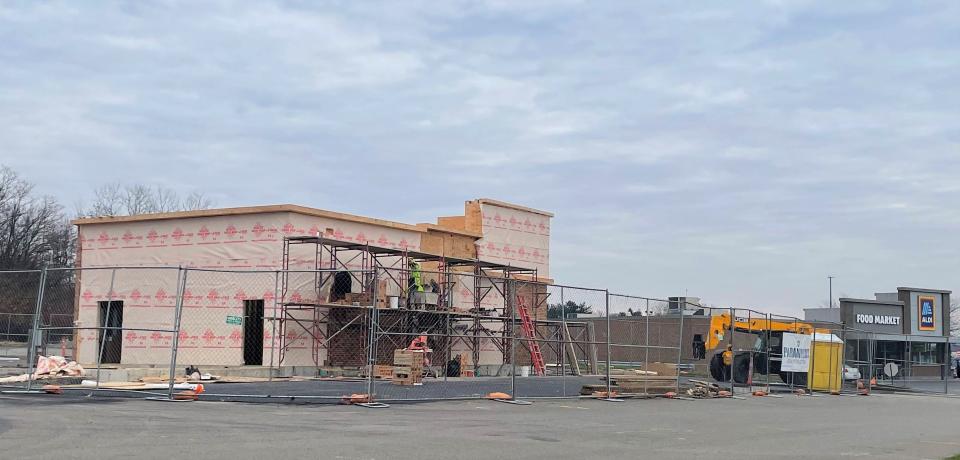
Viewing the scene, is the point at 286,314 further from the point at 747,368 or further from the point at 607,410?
the point at 747,368

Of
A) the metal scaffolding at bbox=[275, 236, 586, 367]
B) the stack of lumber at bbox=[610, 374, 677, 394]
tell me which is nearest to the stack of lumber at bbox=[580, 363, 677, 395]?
the stack of lumber at bbox=[610, 374, 677, 394]

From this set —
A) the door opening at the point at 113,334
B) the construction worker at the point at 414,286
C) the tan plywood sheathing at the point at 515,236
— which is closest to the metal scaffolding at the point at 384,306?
the construction worker at the point at 414,286

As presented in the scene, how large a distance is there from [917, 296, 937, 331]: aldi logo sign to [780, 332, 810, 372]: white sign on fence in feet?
126

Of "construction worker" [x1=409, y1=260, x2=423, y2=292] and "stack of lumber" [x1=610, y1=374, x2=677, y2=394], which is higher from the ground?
"construction worker" [x1=409, y1=260, x2=423, y2=292]

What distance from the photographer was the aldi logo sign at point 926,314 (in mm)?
65688

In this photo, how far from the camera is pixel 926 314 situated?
6594 cm

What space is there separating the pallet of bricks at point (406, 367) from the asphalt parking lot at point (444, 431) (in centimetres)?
510

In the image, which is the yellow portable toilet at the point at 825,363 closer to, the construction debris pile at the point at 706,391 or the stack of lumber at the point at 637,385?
the construction debris pile at the point at 706,391

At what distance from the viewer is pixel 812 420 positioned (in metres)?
20.2

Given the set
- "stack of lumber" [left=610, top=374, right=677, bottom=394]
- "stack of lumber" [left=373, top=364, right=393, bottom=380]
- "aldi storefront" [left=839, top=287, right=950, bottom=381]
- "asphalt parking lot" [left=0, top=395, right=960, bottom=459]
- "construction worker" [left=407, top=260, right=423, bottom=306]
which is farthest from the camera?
"aldi storefront" [left=839, top=287, right=950, bottom=381]

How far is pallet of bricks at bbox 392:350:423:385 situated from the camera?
1009 inches

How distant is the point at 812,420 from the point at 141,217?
76.2ft

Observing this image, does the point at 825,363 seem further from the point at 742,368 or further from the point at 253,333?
the point at 253,333

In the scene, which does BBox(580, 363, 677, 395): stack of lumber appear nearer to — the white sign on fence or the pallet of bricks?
the pallet of bricks
